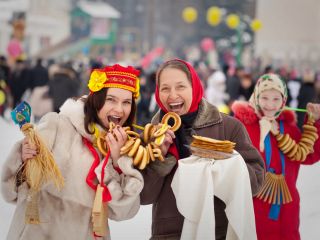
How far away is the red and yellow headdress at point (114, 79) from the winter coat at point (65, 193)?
0.19m

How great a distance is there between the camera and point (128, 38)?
143 feet

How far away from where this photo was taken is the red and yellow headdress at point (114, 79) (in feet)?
9.25

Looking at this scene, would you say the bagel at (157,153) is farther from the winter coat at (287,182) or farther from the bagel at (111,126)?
the winter coat at (287,182)

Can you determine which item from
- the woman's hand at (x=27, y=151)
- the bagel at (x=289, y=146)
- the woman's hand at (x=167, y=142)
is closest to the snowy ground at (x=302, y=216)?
the bagel at (x=289, y=146)

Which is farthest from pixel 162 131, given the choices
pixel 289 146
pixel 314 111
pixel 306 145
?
pixel 314 111

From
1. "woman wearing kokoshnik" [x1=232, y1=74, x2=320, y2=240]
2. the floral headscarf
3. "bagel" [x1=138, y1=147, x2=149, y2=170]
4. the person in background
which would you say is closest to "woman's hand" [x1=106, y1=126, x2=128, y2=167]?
"bagel" [x1=138, y1=147, x2=149, y2=170]

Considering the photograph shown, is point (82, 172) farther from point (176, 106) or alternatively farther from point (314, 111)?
point (314, 111)

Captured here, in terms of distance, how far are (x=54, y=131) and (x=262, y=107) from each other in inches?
64.1

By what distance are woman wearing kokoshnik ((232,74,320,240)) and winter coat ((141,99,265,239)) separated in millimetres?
782

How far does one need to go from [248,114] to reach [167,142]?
1333 mm

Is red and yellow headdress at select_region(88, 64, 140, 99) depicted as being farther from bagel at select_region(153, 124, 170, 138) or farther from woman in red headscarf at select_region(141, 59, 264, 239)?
bagel at select_region(153, 124, 170, 138)

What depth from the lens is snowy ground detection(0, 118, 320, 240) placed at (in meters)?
4.64

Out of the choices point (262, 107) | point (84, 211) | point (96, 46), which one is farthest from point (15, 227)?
point (96, 46)

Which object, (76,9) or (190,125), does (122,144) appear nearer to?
(190,125)
